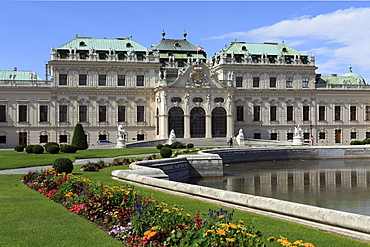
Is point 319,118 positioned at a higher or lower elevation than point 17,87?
lower

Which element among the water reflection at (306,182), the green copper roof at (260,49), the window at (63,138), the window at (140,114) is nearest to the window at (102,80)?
the window at (140,114)

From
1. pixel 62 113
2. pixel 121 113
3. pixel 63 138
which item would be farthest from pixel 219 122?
pixel 62 113

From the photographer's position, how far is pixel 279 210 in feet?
39.7

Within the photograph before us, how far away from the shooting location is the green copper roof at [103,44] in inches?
2576

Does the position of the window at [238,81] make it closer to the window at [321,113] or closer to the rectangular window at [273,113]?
the rectangular window at [273,113]

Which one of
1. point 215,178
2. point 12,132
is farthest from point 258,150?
point 12,132

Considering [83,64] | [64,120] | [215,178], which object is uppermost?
[83,64]

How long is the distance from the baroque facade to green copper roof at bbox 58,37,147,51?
0.15m

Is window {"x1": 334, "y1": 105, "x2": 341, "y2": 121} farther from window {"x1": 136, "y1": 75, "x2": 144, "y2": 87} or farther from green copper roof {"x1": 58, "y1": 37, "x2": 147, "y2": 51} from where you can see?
green copper roof {"x1": 58, "y1": 37, "x2": 147, "y2": 51}

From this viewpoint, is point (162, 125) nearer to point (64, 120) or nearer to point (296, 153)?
point (64, 120)

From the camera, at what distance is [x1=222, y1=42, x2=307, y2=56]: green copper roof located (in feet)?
232

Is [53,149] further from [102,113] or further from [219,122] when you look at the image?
[219,122]

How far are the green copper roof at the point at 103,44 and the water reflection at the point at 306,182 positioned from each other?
34707mm

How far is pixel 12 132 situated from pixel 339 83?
54278 millimetres
